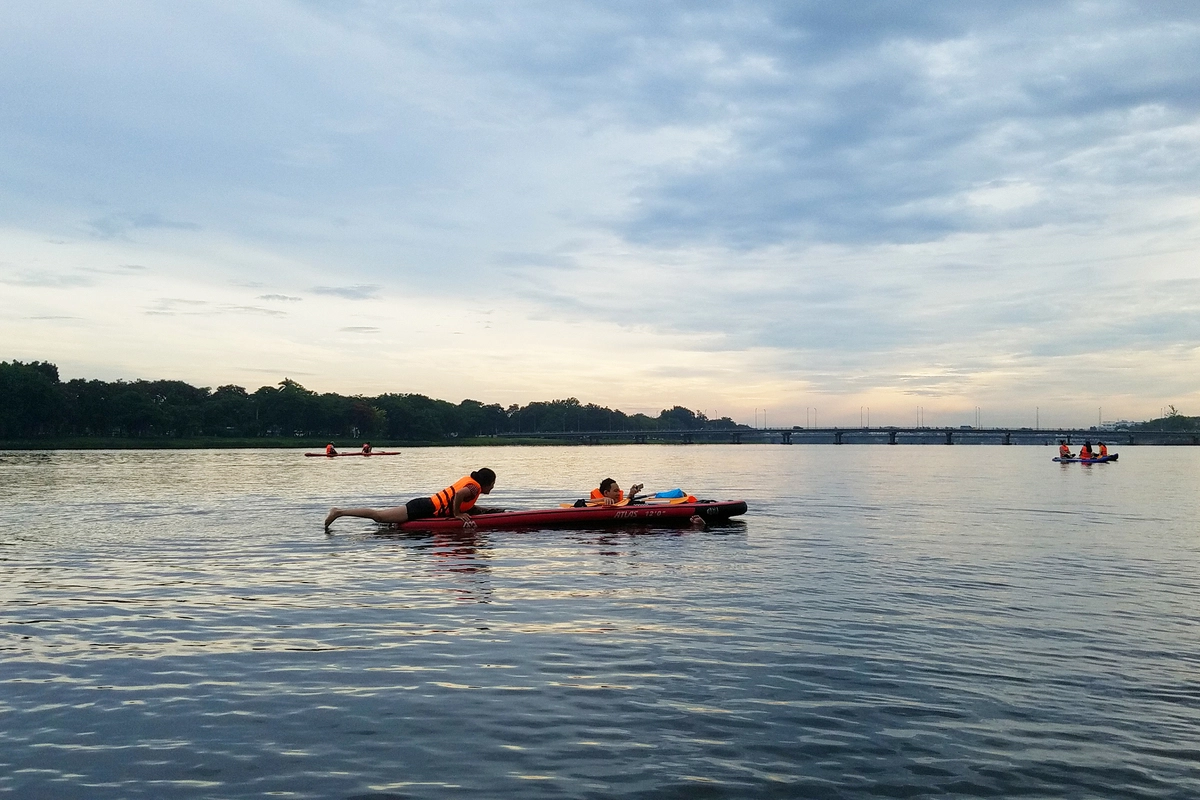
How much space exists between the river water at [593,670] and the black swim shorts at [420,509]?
2388 millimetres

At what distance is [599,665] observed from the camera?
35.2ft

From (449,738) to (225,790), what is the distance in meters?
1.99

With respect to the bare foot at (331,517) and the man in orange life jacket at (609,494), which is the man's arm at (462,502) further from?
the man in orange life jacket at (609,494)

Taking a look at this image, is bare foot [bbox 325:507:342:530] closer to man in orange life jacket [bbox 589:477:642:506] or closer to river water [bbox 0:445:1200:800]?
river water [bbox 0:445:1200:800]

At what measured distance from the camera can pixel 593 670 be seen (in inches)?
413

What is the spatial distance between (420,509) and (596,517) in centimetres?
530

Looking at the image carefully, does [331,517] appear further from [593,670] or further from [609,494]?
[593,670]

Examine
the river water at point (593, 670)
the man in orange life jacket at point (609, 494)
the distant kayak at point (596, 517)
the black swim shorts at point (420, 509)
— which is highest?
the man in orange life jacket at point (609, 494)

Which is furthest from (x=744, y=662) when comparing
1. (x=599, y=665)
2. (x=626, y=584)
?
(x=626, y=584)

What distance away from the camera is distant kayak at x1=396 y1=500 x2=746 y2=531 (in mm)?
25328

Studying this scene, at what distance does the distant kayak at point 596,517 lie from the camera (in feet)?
83.1

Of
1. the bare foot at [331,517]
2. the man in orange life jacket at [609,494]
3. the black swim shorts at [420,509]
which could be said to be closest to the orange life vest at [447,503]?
the black swim shorts at [420,509]

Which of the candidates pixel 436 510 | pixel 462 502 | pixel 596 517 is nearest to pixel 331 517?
pixel 436 510

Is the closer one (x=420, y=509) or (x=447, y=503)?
(x=420, y=509)
